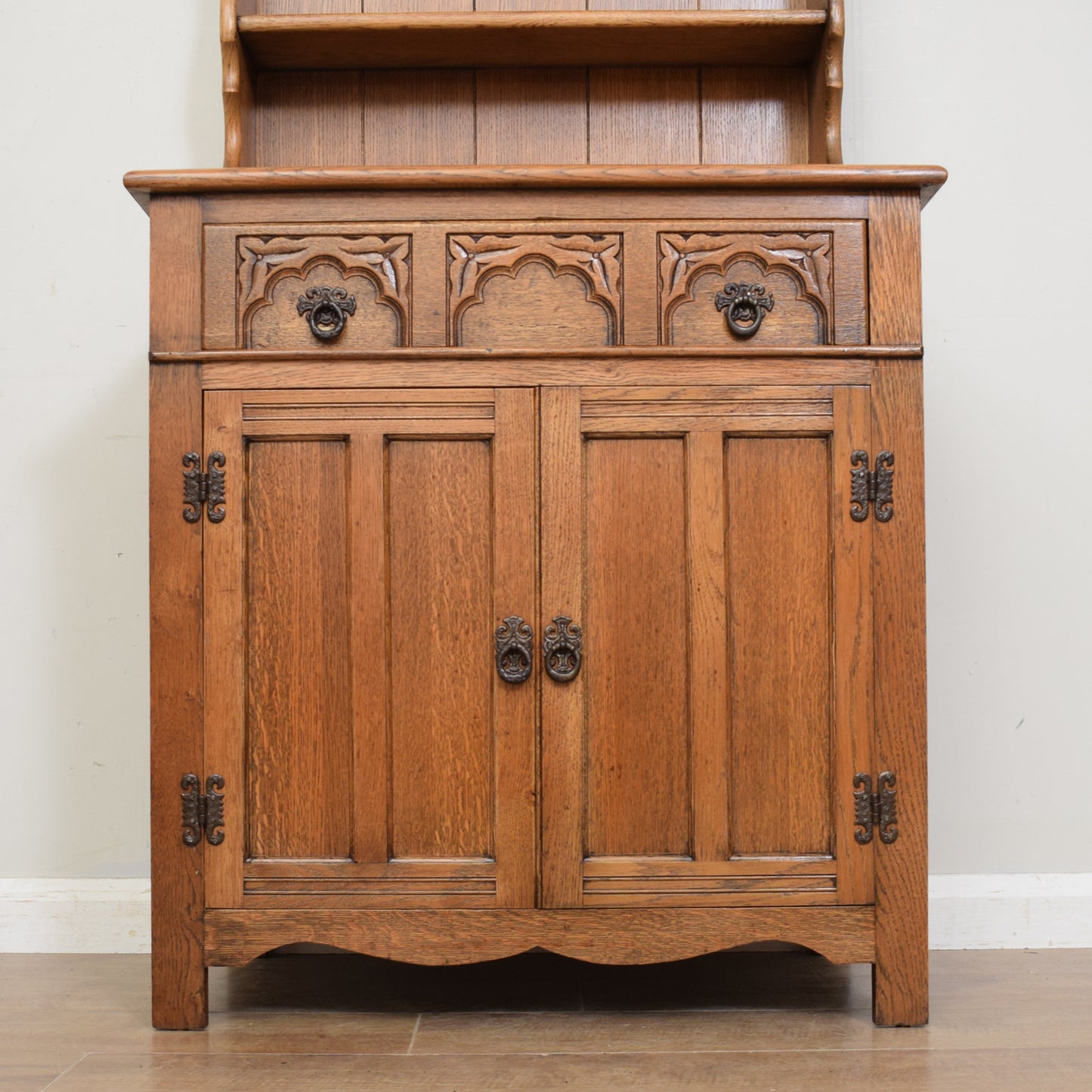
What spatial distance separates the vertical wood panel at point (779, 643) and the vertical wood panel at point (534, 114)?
869 mm

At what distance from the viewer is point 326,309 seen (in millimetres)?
1716

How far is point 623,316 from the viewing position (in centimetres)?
172

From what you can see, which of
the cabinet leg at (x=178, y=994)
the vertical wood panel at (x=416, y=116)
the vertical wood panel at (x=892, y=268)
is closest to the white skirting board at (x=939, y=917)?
the cabinet leg at (x=178, y=994)

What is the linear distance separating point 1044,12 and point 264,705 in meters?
2.27

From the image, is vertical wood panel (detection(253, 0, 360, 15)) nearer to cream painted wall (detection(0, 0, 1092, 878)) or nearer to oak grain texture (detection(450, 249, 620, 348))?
cream painted wall (detection(0, 0, 1092, 878))

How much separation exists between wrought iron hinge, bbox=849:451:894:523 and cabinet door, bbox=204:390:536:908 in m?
0.55

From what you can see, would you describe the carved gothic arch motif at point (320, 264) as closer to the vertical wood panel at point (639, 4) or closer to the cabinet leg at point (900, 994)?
the vertical wood panel at point (639, 4)

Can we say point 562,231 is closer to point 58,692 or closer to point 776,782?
point 776,782

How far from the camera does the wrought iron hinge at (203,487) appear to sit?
5.65 feet

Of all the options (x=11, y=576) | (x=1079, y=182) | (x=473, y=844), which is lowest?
(x=473, y=844)

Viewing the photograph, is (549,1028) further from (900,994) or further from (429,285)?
(429,285)

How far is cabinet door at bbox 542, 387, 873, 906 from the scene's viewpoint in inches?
67.3

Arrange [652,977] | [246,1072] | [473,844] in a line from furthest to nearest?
1. [652,977]
2. [473,844]
3. [246,1072]

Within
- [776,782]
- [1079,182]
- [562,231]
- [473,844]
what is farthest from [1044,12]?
[473,844]
